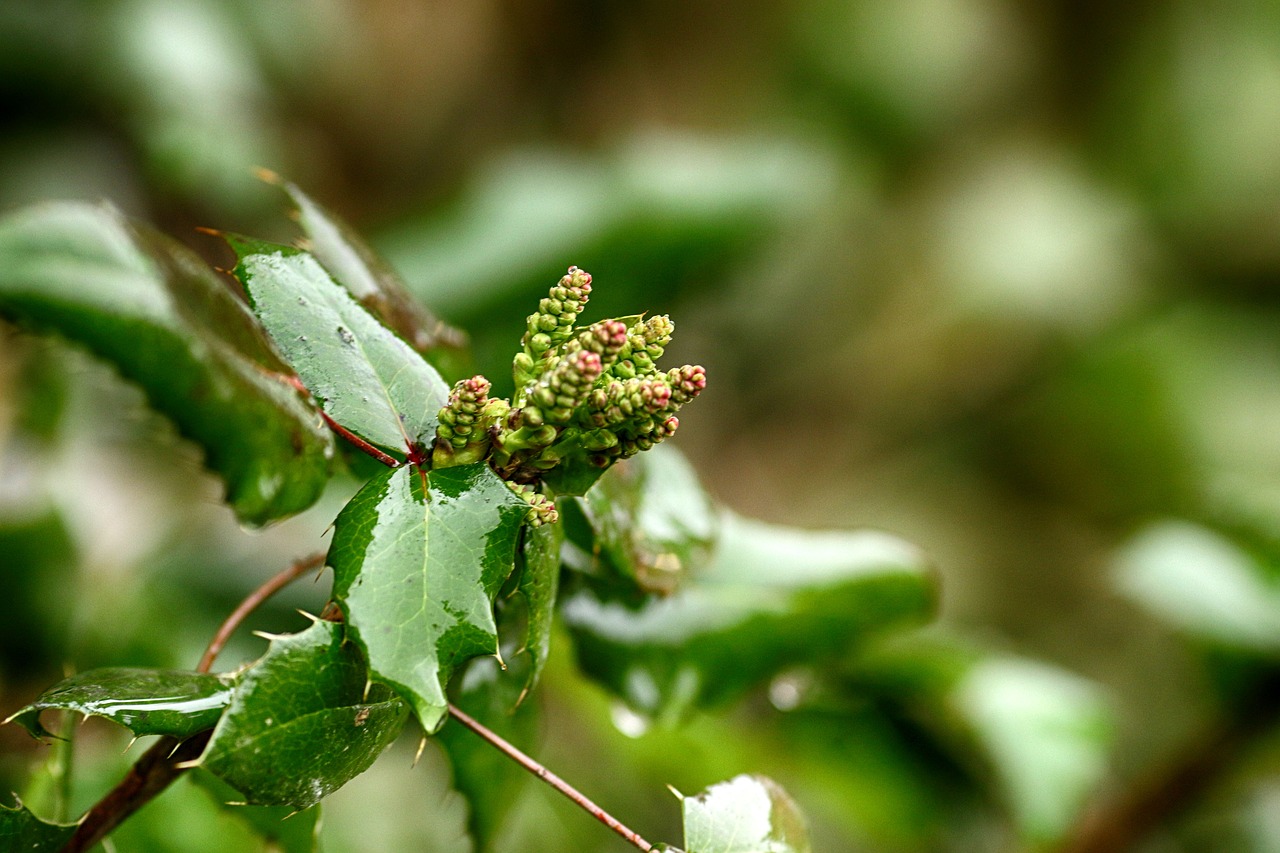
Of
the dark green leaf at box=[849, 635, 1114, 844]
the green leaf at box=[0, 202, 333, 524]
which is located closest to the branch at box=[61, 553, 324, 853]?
the green leaf at box=[0, 202, 333, 524]

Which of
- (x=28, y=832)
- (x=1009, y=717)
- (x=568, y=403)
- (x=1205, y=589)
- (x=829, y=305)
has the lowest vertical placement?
(x=28, y=832)

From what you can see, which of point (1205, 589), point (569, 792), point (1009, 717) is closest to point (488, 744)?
point (569, 792)

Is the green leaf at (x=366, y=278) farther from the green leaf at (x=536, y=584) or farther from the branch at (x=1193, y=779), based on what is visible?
the branch at (x=1193, y=779)

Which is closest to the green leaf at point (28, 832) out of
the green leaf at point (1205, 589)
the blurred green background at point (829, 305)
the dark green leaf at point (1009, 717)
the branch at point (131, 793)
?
the branch at point (131, 793)

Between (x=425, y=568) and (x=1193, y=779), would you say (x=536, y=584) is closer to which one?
(x=425, y=568)

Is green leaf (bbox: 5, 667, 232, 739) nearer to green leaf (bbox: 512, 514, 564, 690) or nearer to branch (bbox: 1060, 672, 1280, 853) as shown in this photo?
green leaf (bbox: 512, 514, 564, 690)

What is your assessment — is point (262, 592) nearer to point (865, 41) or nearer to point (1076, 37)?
point (865, 41)
